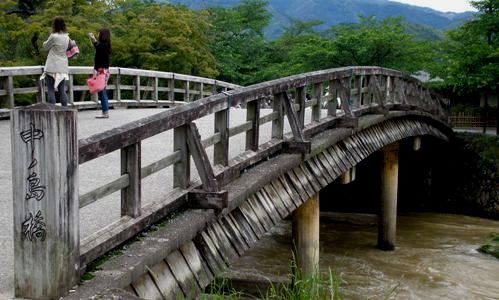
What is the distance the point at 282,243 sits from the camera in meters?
16.0

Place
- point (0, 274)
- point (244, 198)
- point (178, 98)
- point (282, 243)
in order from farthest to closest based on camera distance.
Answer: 1. point (178, 98)
2. point (282, 243)
3. point (244, 198)
4. point (0, 274)

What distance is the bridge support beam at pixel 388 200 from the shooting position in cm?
1572

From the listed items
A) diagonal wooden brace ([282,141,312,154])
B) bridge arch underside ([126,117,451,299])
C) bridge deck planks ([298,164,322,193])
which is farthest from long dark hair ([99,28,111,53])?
diagonal wooden brace ([282,141,312,154])

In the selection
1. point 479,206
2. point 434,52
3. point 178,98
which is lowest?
point 479,206

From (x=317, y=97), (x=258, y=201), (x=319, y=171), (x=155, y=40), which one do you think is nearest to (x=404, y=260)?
(x=319, y=171)

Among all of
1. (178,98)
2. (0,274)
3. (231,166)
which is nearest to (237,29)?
(178,98)

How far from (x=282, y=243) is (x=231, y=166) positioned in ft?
33.9

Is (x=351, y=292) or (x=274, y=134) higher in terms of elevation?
(x=274, y=134)

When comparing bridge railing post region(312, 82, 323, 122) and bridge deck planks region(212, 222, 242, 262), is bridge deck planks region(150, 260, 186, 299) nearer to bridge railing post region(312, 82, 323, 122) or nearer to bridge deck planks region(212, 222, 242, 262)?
bridge deck planks region(212, 222, 242, 262)

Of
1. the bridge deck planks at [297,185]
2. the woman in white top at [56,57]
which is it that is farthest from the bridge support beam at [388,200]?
the woman in white top at [56,57]

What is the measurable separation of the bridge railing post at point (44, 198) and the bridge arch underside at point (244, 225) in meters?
0.63

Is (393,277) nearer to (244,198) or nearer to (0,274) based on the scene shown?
(244,198)

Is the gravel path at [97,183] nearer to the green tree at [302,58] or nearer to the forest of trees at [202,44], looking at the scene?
the forest of trees at [202,44]

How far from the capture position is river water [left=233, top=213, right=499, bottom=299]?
12250mm
